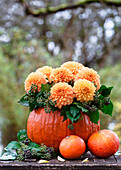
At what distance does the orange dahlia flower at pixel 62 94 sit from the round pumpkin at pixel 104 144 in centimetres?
24

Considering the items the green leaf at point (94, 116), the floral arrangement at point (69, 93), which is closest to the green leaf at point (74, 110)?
the floral arrangement at point (69, 93)

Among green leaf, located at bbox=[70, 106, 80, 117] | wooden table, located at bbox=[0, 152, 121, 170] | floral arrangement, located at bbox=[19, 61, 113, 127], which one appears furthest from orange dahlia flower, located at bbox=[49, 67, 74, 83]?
wooden table, located at bbox=[0, 152, 121, 170]

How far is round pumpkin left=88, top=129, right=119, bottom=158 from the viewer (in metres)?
1.16

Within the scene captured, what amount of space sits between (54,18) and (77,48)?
2.64 ft

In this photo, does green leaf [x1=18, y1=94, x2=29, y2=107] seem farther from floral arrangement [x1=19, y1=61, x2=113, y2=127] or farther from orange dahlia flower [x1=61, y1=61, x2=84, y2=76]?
orange dahlia flower [x1=61, y1=61, x2=84, y2=76]

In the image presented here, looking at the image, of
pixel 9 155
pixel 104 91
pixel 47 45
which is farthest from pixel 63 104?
pixel 47 45

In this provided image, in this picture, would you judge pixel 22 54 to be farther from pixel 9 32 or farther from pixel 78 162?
pixel 78 162

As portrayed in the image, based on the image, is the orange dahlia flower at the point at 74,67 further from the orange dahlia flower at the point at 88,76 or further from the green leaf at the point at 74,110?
the green leaf at the point at 74,110

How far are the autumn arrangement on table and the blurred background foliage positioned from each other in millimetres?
2109

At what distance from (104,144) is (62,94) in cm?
33

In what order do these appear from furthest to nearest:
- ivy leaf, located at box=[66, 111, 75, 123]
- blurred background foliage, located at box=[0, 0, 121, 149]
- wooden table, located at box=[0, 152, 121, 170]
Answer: blurred background foliage, located at box=[0, 0, 121, 149]
ivy leaf, located at box=[66, 111, 75, 123]
wooden table, located at box=[0, 152, 121, 170]

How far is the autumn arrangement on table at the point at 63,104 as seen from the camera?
1177 mm

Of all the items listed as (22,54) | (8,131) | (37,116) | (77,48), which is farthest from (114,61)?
(37,116)

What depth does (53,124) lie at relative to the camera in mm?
1239
